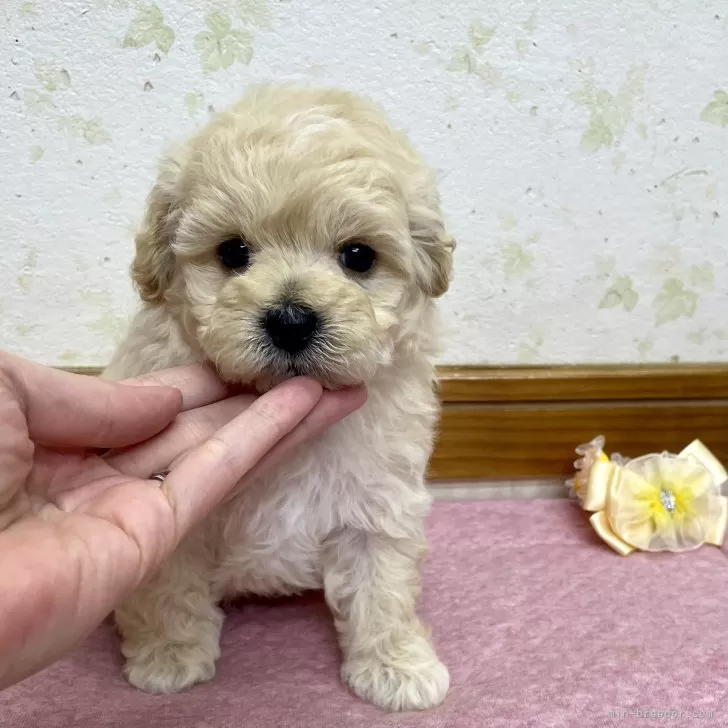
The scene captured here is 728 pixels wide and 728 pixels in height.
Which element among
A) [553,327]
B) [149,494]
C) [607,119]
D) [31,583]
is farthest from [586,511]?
[31,583]

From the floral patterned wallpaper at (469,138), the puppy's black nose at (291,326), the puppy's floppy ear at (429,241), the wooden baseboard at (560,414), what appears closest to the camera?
the puppy's black nose at (291,326)

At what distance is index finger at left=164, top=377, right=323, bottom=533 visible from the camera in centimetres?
84

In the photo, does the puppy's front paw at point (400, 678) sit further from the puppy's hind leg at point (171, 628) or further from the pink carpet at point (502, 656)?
the puppy's hind leg at point (171, 628)

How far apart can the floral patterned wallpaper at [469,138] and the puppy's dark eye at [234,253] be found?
2.07ft

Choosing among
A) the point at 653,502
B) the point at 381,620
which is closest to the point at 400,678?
the point at 381,620

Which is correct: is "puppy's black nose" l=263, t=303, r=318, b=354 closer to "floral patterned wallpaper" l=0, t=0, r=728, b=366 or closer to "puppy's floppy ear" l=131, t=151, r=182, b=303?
"puppy's floppy ear" l=131, t=151, r=182, b=303

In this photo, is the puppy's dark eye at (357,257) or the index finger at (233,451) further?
the puppy's dark eye at (357,257)

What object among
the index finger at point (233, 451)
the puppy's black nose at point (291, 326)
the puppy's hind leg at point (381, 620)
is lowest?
the puppy's hind leg at point (381, 620)

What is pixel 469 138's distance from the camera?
158 cm

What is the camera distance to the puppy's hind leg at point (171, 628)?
1125mm

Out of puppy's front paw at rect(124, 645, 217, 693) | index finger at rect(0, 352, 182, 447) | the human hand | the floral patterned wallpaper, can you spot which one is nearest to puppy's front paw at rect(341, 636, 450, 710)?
puppy's front paw at rect(124, 645, 217, 693)

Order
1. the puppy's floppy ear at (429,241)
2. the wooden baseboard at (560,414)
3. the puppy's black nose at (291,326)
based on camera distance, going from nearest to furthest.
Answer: the puppy's black nose at (291,326) < the puppy's floppy ear at (429,241) < the wooden baseboard at (560,414)

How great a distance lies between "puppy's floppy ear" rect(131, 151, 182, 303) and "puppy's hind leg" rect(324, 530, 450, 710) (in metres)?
0.50

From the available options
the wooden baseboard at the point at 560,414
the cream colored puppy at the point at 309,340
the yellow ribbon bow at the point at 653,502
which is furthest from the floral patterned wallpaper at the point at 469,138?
the cream colored puppy at the point at 309,340
